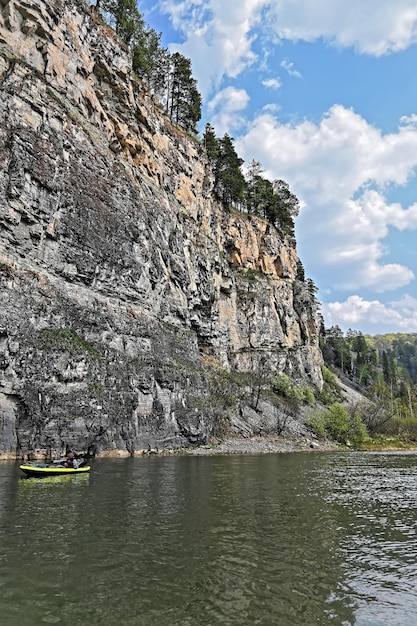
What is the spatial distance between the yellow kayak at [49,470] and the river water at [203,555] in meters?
0.78

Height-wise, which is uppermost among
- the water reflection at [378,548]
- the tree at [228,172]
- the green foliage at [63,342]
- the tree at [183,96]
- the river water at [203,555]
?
the tree at [183,96]

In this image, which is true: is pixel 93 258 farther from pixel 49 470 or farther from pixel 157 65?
pixel 157 65

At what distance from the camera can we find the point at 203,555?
12578 millimetres

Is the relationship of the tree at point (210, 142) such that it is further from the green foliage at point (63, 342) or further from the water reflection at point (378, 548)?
the water reflection at point (378, 548)

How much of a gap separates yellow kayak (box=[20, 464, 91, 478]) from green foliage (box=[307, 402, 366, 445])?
161 feet

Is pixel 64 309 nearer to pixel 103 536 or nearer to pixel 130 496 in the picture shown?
pixel 130 496

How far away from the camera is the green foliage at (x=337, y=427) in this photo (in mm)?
70375

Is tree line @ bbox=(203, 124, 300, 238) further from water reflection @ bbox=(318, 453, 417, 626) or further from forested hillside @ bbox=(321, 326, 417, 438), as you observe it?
water reflection @ bbox=(318, 453, 417, 626)

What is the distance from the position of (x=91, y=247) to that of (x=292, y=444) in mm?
38481

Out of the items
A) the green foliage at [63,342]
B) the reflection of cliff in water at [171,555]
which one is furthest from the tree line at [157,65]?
the reflection of cliff in water at [171,555]

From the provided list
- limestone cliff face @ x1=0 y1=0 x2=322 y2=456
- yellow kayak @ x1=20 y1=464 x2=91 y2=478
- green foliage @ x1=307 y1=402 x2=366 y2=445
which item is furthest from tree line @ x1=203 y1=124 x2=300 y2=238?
yellow kayak @ x1=20 y1=464 x2=91 y2=478

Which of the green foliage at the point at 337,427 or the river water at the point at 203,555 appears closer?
the river water at the point at 203,555

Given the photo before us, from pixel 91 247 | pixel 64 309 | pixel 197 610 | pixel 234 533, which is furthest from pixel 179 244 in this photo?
pixel 197 610

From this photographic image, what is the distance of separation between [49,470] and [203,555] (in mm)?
17571
